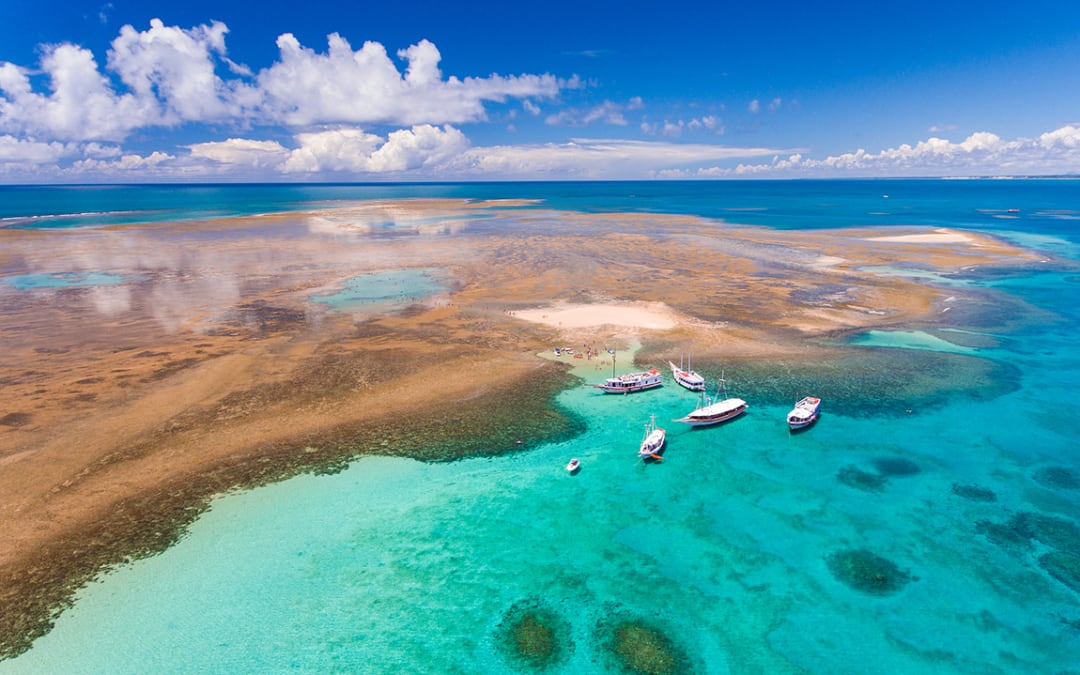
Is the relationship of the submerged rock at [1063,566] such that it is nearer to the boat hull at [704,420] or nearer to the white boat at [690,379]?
the boat hull at [704,420]

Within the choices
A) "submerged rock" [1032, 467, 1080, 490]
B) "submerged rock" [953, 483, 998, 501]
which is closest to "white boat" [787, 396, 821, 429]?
"submerged rock" [953, 483, 998, 501]

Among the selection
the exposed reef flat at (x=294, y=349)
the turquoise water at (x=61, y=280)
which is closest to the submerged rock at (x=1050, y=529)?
the exposed reef flat at (x=294, y=349)

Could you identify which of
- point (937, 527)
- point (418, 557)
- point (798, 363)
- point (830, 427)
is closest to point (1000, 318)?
point (798, 363)

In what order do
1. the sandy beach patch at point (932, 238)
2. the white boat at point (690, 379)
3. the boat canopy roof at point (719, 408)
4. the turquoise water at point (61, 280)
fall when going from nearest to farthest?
the boat canopy roof at point (719, 408), the white boat at point (690, 379), the turquoise water at point (61, 280), the sandy beach patch at point (932, 238)

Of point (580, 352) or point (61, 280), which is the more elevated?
point (61, 280)

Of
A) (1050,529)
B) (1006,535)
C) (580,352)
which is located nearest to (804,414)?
(1006,535)

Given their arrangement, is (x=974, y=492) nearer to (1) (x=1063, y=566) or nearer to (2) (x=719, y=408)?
(1) (x=1063, y=566)
